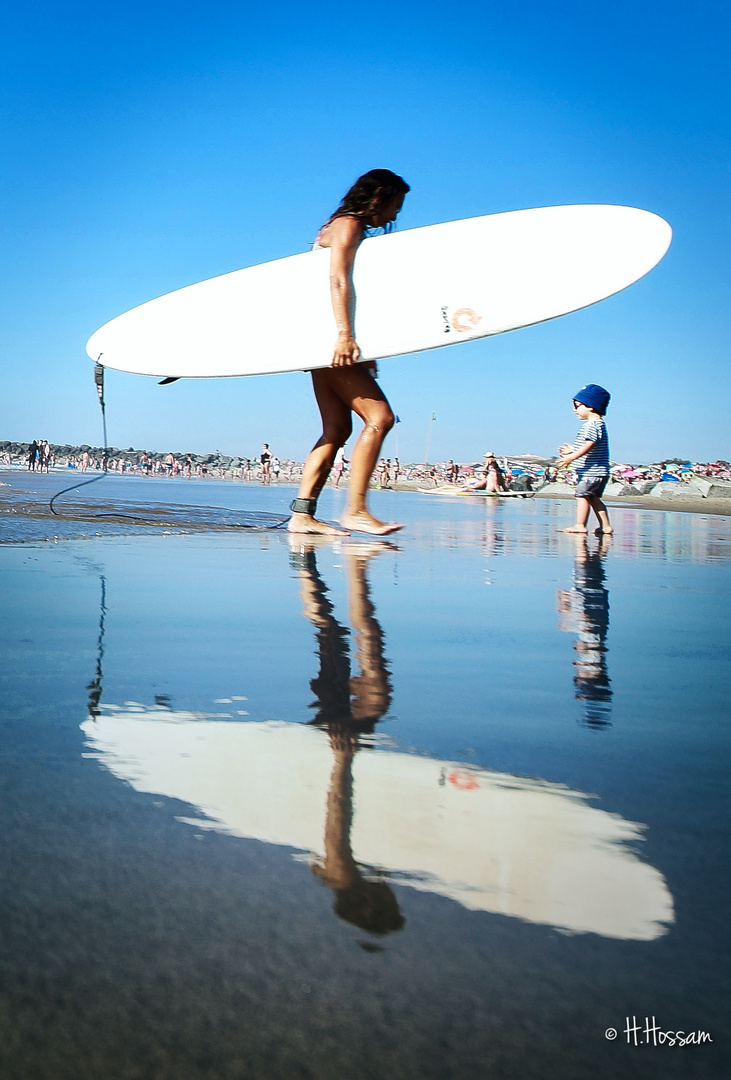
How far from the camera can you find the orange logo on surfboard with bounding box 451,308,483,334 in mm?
5336

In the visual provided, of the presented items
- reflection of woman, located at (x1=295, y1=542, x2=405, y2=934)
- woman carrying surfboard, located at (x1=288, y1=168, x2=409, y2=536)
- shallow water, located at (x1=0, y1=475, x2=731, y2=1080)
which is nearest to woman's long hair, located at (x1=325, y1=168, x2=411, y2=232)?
woman carrying surfboard, located at (x1=288, y1=168, x2=409, y2=536)

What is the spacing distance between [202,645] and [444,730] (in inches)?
30.4

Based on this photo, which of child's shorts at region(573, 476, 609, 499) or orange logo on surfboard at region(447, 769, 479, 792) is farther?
child's shorts at region(573, 476, 609, 499)

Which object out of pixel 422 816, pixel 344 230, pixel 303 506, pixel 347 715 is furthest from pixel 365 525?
pixel 422 816

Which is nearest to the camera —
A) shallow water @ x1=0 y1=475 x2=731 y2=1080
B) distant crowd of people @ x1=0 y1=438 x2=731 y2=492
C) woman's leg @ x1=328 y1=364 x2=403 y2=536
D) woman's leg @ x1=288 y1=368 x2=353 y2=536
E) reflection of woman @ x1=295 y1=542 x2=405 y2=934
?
shallow water @ x1=0 y1=475 x2=731 y2=1080

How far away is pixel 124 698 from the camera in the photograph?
146cm

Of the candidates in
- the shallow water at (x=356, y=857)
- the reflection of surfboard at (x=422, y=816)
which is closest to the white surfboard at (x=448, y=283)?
the shallow water at (x=356, y=857)

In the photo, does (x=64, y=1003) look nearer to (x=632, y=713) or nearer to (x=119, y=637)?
(x=632, y=713)

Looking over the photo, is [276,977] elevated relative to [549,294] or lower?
lower

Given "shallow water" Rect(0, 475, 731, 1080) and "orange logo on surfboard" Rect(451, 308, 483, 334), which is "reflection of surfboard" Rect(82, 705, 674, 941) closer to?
"shallow water" Rect(0, 475, 731, 1080)

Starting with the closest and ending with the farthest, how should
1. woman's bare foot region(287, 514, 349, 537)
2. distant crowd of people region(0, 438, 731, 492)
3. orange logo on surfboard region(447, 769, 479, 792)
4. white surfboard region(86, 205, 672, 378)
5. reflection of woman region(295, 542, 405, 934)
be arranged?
reflection of woman region(295, 542, 405, 934) → orange logo on surfboard region(447, 769, 479, 792) → white surfboard region(86, 205, 672, 378) → woman's bare foot region(287, 514, 349, 537) → distant crowd of people region(0, 438, 731, 492)

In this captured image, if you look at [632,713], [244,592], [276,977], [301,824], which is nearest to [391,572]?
[244,592]

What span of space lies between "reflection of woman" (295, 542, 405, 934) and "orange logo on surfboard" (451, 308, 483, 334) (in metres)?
2.64

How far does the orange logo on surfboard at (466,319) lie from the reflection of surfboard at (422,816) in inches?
171
